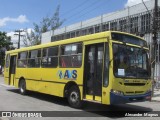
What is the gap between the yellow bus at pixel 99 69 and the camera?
11438 mm

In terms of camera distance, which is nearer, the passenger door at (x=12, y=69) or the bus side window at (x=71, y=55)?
the bus side window at (x=71, y=55)

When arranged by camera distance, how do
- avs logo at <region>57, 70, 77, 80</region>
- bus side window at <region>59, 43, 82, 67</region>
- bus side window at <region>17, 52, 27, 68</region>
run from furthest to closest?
bus side window at <region>17, 52, 27, 68</region> < avs logo at <region>57, 70, 77, 80</region> < bus side window at <region>59, 43, 82, 67</region>

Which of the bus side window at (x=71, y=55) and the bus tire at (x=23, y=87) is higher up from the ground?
the bus side window at (x=71, y=55)

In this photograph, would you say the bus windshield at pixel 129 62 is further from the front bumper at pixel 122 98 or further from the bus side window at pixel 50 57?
the bus side window at pixel 50 57

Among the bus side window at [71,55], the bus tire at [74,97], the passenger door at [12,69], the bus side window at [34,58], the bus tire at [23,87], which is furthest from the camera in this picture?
the passenger door at [12,69]

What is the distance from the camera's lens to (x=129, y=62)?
38.9 feet

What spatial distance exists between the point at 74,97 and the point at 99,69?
1994 millimetres

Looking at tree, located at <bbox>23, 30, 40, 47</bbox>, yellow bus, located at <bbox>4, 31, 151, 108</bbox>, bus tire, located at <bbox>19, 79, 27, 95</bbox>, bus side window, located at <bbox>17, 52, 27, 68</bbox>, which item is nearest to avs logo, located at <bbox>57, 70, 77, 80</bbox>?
yellow bus, located at <bbox>4, 31, 151, 108</bbox>

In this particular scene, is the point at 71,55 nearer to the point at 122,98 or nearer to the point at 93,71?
the point at 93,71

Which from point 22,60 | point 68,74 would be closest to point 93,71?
point 68,74

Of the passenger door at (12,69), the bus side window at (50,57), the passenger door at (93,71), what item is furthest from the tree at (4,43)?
the passenger door at (93,71)

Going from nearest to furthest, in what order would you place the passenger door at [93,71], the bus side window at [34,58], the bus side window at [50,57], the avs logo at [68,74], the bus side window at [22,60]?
the passenger door at [93,71] → the avs logo at [68,74] → the bus side window at [50,57] → the bus side window at [34,58] → the bus side window at [22,60]

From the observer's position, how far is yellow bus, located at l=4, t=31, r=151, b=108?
37.5 feet

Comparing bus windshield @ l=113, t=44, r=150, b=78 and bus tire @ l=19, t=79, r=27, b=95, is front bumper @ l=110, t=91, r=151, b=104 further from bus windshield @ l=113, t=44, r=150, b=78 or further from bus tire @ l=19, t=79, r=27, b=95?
bus tire @ l=19, t=79, r=27, b=95
